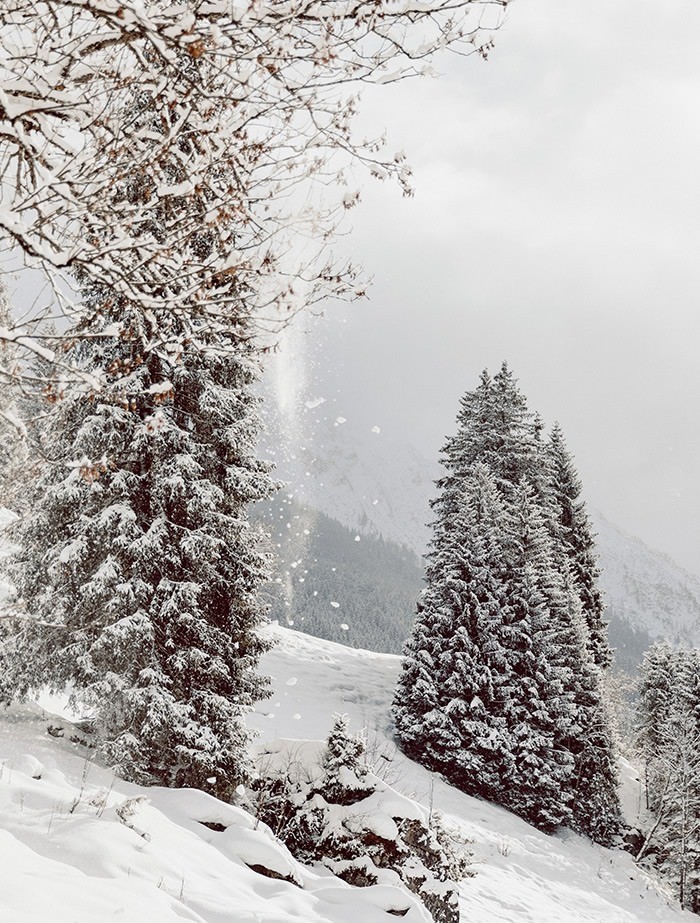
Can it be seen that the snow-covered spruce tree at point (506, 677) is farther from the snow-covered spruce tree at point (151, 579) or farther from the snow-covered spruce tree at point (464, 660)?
the snow-covered spruce tree at point (151, 579)

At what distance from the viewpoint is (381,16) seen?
2.99 m

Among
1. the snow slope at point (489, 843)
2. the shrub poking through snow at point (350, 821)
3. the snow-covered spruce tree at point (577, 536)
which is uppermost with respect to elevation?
the snow-covered spruce tree at point (577, 536)

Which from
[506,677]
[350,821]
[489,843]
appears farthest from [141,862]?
[506,677]

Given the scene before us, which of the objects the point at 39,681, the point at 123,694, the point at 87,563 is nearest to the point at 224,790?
the point at 123,694

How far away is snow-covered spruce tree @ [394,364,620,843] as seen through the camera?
17.9 meters

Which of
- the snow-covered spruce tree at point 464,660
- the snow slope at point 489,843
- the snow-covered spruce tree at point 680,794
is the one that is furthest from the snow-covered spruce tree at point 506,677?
the snow-covered spruce tree at point 680,794

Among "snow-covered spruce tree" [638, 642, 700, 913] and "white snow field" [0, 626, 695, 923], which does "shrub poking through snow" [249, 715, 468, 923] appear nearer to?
"white snow field" [0, 626, 695, 923]

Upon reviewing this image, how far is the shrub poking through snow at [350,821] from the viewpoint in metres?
7.53

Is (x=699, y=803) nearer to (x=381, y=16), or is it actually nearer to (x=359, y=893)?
(x=359, y=893)

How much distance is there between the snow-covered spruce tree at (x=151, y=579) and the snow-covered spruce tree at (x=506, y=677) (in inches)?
386

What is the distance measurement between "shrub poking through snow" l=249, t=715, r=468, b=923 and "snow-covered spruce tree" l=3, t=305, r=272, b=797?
3.13 ft

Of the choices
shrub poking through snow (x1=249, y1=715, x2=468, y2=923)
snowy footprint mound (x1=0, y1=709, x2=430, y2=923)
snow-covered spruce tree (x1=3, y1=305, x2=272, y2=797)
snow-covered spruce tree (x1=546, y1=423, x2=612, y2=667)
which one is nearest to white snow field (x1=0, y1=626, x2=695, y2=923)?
snowy footprint mound (x1=0, y1=709, x2=430, y2=923)

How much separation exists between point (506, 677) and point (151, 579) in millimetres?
12655

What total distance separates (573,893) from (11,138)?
52.9ft
